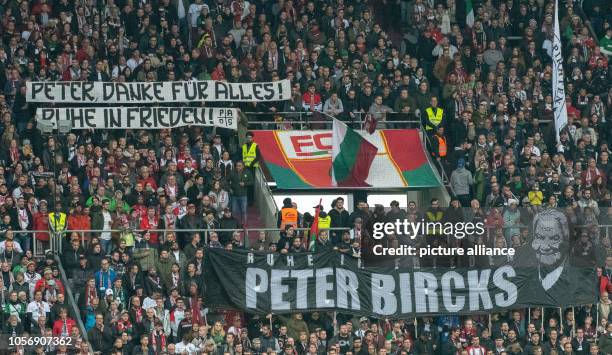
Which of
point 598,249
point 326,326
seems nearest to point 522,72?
point 598,249

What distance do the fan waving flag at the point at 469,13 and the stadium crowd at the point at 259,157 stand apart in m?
0.20

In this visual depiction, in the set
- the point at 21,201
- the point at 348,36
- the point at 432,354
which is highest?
the point at 348,36

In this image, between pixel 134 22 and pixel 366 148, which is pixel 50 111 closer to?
pixel 134 22

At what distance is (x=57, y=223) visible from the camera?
37.6m

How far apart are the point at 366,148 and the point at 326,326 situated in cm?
587

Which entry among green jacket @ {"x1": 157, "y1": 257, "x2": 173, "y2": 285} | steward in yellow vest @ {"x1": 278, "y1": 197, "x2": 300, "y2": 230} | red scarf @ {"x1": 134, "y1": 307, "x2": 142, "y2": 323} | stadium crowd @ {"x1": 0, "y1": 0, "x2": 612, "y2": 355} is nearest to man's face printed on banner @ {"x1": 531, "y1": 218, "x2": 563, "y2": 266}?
stadium crowd @ {"x1": 0, "y1": 0, "x2": 612, "y2": 355}

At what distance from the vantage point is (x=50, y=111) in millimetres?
41188

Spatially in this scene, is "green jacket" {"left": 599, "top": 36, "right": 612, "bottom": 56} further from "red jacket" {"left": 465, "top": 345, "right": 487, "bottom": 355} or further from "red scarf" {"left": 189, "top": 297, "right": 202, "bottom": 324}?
"red scarf" {"left": 189, "top": 297, "right": 202, "bottom": 324}

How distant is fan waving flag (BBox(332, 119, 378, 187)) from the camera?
42.3 m

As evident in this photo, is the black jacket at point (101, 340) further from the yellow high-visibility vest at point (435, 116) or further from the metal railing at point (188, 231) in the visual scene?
the yellow high-visibility vest at point (435, 116)

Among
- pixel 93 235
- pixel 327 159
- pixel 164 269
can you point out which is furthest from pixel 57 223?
pixel 327 159

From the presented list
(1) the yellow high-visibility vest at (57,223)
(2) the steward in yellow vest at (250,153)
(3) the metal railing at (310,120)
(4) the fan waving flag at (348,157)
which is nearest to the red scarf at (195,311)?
(1) the yellow high-visibility vest at (57,223)

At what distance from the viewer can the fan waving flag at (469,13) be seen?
46.6 metres

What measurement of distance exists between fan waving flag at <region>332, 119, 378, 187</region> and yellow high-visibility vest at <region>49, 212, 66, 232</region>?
670 centimetres
